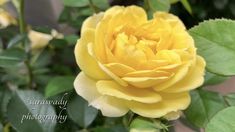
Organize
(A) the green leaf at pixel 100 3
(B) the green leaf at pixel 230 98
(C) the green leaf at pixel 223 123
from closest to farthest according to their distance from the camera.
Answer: (C) the green leaf at pixel 223 123 → (B) the green leaf at pixel 230 98 → (A) the green leaf at pixel 100 3

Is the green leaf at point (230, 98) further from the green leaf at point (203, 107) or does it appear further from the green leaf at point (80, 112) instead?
the green leaf at point (80, 112)

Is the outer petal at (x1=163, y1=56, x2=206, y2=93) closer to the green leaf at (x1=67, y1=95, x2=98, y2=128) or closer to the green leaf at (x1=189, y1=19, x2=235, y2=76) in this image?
the green leaf at (x1=189, y1=19, x2=235, y2=76)

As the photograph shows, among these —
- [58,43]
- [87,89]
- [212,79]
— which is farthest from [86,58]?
[58,43]

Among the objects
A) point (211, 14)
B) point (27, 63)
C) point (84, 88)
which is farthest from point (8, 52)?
point (211, 14)

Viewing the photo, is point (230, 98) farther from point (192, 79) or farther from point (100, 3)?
point (100, 3)

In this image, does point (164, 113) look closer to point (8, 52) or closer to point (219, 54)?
point (219, 54)

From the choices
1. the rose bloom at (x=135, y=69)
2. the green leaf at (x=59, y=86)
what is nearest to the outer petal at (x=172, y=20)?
the rose bloom at (x=135, y=69)
